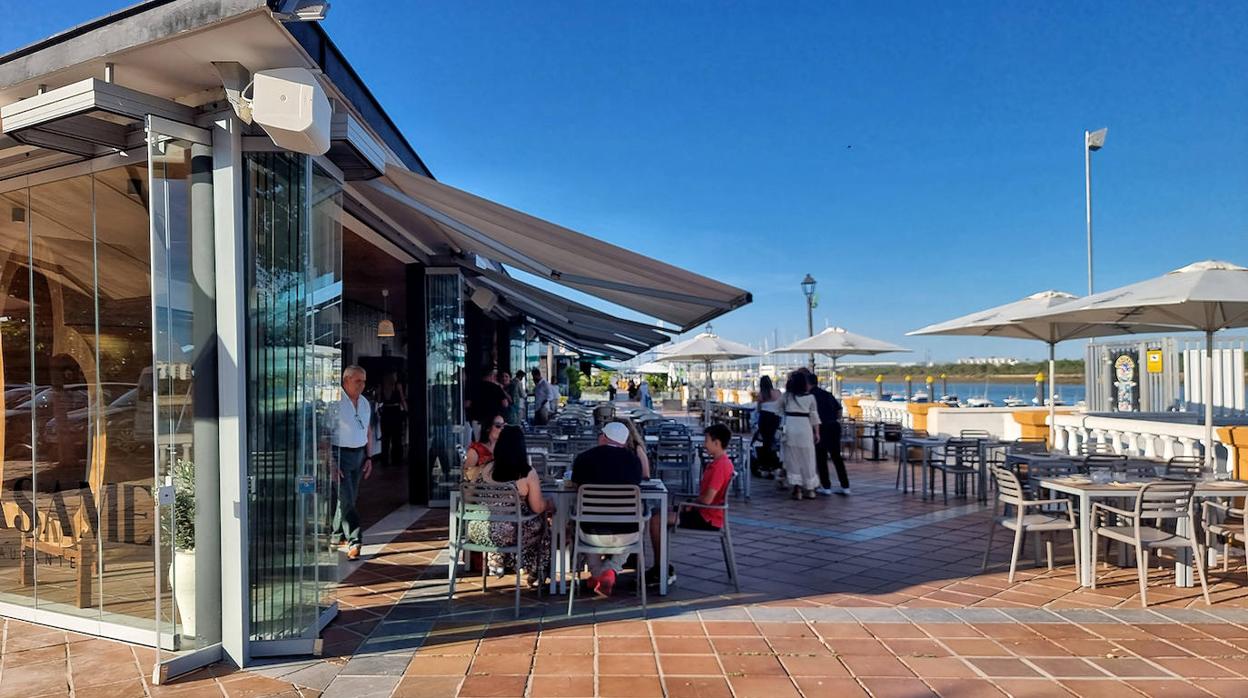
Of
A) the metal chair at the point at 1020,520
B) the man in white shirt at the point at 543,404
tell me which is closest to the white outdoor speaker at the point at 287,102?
the metal chair at the point at 1020,520

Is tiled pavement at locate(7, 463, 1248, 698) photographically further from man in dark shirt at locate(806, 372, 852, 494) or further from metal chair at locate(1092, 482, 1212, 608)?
man in dark shirt at locate(806, 372, 852, 494)

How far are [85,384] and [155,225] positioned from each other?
6.72 feet

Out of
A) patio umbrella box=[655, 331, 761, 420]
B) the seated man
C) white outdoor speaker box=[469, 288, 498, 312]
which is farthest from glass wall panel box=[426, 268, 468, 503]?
patio umbrella box=[655, 331, 761, 420]

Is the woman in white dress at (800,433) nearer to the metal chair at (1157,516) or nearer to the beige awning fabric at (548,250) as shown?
the beige awning fabric at (548,250)

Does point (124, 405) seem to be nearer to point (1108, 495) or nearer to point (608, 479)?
point (608, 479)

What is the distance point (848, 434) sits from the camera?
12.5 m

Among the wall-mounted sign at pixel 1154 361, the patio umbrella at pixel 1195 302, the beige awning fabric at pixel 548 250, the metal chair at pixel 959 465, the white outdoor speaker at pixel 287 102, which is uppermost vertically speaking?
the white outdoor speaker at pixel 287 102

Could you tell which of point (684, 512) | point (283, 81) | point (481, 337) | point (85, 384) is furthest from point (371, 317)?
point (283, 81)

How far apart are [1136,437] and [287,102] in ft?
28.7

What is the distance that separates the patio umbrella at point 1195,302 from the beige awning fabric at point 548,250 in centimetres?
302

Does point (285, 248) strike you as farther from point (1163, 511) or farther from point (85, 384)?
point (1163, 511)

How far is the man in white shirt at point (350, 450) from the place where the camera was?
18.3 ft

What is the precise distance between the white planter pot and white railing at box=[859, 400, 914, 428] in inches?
459

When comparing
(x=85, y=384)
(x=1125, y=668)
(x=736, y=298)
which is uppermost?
(x=736, y=298)
